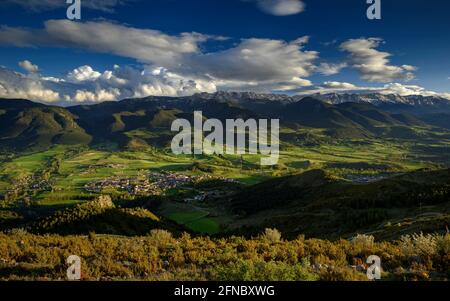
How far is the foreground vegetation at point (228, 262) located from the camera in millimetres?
14008

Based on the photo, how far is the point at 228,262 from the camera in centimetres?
1831

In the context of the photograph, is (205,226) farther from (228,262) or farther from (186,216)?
(228,262)

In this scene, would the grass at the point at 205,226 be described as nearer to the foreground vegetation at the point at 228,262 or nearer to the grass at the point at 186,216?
the grass at the point at 186,216

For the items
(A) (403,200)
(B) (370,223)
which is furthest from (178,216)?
(B) (370,223)

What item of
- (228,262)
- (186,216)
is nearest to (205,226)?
(186,216)

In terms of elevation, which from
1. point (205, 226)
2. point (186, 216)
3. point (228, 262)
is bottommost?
point (186, 216)

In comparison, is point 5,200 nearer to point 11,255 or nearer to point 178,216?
point 178,216

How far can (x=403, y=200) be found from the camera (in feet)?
230

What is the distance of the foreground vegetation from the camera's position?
46.0 ft

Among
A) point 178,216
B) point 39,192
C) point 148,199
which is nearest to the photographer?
point 178,216

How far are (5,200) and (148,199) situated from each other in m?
76.6

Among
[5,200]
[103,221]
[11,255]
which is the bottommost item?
[5,200]

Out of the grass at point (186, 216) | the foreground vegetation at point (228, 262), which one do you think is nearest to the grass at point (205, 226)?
the grass at point (186, 216)

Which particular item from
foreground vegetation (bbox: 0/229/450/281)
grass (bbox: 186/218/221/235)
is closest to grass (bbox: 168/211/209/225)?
grass (bbox: 186/218/221/235)
